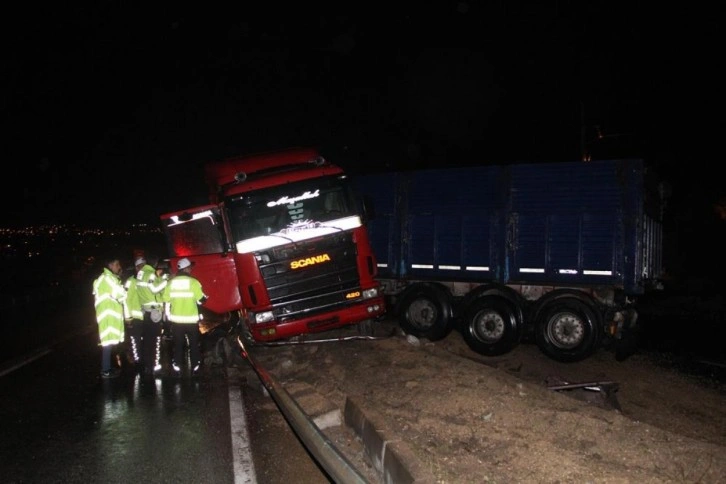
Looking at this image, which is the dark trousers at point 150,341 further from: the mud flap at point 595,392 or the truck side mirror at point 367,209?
the mud flap at point 595,392

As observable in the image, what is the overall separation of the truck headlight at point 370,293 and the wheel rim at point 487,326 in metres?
1.73

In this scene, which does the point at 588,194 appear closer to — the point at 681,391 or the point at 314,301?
the point at 681,391

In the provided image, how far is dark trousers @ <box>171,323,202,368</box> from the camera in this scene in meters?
8.81

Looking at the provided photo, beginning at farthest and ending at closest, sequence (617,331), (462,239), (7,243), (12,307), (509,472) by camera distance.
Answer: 1. (7,243)
2. (12,307)
3. (462,239)
4. (617,331)
5. (509,472)

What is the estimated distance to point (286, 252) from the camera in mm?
9461

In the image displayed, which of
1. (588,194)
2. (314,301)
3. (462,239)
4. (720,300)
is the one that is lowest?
(720,300)

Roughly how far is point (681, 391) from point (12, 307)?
66.5ft

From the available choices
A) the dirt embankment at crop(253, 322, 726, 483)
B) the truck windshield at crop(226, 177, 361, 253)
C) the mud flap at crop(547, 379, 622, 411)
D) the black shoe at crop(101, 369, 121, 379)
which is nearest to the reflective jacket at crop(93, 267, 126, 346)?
the black shoe at crop(101, 369, 121, 379)

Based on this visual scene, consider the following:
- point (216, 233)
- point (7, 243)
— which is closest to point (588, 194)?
point (216, 233)

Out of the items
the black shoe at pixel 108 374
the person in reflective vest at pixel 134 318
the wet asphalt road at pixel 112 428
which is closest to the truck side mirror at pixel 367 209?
the wet asphalt road at pixel 112 428

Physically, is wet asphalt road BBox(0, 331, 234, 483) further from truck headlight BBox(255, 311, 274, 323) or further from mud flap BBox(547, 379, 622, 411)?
mud flap BBox(547, 379, 622, 411)

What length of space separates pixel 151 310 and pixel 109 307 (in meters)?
0.57

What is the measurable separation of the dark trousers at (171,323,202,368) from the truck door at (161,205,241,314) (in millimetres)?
1216

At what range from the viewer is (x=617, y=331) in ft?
31.0
